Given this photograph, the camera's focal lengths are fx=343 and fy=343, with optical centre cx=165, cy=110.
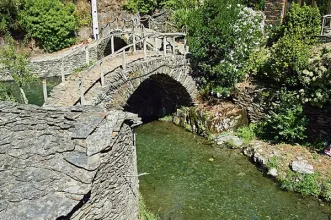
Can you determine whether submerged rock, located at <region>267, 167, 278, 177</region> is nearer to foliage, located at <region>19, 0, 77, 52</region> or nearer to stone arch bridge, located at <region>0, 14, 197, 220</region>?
stone arch bridge, located at <region>0, 14, 197, 220</region>

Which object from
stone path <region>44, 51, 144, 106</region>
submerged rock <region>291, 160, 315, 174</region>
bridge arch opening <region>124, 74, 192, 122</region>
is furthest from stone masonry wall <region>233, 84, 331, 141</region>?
stone path <region>44, 51, 144, 106</region>

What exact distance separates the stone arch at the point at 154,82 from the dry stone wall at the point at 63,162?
4008mm

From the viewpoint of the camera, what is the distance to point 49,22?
86.8ft

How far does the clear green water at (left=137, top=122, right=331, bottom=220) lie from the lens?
1136 centimetres

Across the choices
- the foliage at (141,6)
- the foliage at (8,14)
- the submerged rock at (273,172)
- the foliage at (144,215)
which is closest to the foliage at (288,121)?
the submerged rock at (273,172)

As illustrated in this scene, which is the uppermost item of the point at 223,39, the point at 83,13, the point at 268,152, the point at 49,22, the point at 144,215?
the point at 83,13

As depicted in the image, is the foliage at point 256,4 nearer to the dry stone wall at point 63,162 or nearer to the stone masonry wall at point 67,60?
the stone masonry wall at point 67,60

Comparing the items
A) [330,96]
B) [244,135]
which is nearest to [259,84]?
[244,135]

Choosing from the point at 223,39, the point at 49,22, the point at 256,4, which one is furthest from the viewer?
the point at 49,22

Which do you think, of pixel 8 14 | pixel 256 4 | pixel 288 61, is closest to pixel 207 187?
pixel 288 61

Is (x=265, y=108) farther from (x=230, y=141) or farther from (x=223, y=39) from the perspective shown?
(x=223, y=39)

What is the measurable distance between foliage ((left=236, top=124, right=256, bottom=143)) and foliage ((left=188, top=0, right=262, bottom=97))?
1.90 metres

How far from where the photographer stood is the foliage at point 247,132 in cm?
1568

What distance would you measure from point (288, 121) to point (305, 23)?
555 cm
